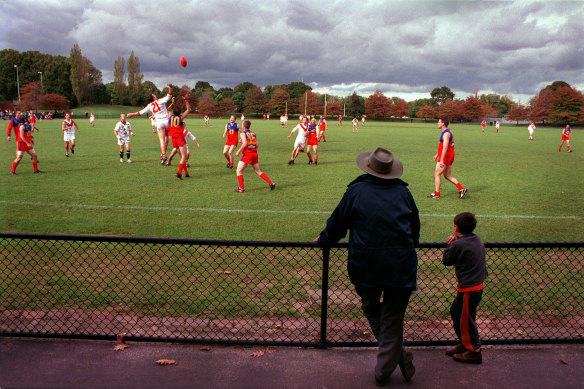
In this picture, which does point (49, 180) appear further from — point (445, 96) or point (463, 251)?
point (445, 96)

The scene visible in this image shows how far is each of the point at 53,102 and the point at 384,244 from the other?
115 meters

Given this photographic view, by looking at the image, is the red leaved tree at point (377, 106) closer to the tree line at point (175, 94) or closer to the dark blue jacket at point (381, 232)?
the tree line at point (175, 94)

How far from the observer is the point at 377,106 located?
13600cm

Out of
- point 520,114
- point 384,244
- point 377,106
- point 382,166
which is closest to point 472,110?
point 520,114

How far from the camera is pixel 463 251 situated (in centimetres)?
375

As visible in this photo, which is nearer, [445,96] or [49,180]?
[49,180]

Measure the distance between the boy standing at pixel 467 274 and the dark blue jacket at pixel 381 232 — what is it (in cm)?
54

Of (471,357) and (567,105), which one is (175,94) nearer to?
(567,105)

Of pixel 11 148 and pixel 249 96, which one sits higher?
pixel 249 96

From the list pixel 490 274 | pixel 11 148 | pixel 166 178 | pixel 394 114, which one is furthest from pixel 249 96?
pixel 490 274

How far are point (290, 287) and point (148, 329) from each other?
1.83 meters

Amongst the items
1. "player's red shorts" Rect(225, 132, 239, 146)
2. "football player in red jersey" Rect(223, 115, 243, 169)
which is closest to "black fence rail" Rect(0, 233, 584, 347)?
"football player in red jersey" Rect(223, 115, 243, 169)

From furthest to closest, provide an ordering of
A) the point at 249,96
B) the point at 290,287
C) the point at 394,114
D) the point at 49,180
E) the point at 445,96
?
the point at 445,96
the point at 394,114
the point at 249,96
the point at 49,180
the point at 290,287

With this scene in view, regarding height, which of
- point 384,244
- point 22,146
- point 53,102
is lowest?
point 384,244
